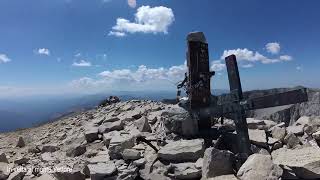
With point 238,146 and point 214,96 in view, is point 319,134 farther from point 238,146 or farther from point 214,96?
point 214,96

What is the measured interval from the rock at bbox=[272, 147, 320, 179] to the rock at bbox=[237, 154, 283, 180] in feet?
2.95

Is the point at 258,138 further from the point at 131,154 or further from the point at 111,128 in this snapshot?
the point at 111,128

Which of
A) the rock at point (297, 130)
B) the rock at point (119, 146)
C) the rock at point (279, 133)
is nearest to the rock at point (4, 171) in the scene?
the rock at point (119, 146)

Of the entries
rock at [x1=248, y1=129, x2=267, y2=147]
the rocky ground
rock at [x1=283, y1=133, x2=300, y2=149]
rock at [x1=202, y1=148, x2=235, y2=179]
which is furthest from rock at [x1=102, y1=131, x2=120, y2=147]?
rock at [x1=283, y1=133, x2=300, y2=149]

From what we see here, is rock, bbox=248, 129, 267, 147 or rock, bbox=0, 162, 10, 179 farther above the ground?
rock, bbox=248, 129, 267, 147

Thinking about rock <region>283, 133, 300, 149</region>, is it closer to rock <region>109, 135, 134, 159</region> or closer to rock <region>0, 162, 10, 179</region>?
rock <region>109, 135, 134, 159</region>

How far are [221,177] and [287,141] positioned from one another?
11.2 ft

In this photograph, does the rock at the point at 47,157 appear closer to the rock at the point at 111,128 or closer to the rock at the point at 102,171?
the rock at the point at 111,128

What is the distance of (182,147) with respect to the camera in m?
10.9

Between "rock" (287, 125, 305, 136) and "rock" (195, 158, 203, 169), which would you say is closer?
"rock" (195, 158, 203, 169)

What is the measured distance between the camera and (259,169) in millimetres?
8602

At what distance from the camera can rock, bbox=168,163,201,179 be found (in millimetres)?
9844

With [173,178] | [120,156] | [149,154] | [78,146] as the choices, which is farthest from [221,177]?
[78,146]

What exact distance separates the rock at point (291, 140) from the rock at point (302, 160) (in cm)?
48
